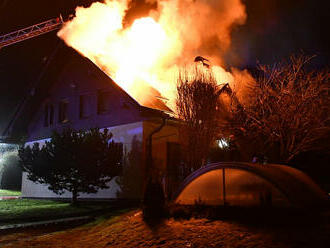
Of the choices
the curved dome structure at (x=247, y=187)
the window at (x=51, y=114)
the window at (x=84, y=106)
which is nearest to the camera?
the curved dome structure at (x=247, y=187)

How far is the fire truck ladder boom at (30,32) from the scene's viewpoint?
3256cm

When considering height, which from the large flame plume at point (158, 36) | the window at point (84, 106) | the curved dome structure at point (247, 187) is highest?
the large flame plume at point (158, 36)

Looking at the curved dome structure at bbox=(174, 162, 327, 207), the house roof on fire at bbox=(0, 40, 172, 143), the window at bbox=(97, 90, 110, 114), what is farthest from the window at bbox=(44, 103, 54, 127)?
the curved dome structure at bbox=(174, 162, 327, 207)

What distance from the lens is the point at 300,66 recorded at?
14.7 m

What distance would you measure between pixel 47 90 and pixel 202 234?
1949cm

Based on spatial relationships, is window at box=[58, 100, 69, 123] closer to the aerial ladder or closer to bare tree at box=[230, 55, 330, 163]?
the aerial ladder

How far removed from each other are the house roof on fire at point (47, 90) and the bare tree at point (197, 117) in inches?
118

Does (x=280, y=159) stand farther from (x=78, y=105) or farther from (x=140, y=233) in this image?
(x=78, y=105)

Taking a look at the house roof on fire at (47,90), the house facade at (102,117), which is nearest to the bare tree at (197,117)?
the house facade at (102,117)

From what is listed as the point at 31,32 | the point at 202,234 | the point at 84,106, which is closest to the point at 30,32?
the point at 31,32

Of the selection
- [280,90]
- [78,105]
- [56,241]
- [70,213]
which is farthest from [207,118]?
[78,105]

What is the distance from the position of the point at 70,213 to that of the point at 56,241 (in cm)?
543

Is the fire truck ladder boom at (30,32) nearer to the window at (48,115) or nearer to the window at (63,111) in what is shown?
the window at (48,115)

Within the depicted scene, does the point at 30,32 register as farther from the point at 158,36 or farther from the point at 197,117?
the point at 197,117
